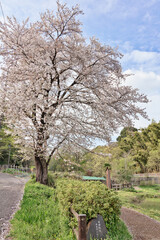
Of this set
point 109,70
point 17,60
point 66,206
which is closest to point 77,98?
point 109,70

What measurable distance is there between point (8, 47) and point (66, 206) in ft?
24.4

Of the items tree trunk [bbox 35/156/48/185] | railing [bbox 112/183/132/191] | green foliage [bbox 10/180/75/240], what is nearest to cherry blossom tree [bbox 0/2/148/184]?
tree trunk [bbox 35/156/48/185]

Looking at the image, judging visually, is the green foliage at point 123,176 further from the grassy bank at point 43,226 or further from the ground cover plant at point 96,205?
the ground cover plant at point 96,205

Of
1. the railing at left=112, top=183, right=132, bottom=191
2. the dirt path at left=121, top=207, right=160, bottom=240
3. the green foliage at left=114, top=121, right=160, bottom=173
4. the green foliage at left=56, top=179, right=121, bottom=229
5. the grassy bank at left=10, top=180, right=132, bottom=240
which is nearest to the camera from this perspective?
the green foliage at left=56, top=179, right=121, bottom=229

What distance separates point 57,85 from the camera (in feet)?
29.8

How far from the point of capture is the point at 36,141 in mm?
8711

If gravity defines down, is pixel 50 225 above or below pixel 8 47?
below

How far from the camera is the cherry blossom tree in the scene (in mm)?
7633

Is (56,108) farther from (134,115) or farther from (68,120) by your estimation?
(134,115)

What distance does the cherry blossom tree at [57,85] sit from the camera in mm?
7633

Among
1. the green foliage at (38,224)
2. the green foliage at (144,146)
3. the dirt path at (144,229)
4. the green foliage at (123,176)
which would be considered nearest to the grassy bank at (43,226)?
the green foliage at (38,224)

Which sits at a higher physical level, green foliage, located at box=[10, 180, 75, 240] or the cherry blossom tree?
the cherry blossom tree

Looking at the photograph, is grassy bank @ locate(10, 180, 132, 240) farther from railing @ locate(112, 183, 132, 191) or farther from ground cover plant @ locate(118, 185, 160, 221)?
railing @ locate(112, 183, 132, 191)

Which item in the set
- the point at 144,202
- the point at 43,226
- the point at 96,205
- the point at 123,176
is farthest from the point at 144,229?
the point at 123,176
